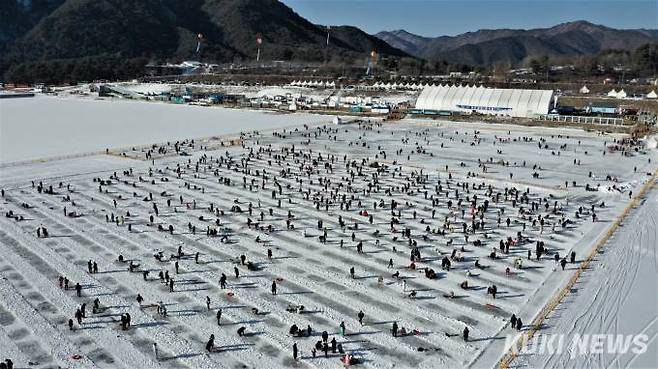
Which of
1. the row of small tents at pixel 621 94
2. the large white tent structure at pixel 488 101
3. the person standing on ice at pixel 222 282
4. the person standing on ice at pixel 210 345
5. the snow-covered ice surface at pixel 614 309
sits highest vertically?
the row of small tents at pixel 621 94

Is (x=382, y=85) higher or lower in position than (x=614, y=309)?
higher

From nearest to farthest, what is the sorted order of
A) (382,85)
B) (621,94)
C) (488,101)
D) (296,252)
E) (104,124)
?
(296,252) < (104,124) < (488,101) < (621,94) < (382,85)

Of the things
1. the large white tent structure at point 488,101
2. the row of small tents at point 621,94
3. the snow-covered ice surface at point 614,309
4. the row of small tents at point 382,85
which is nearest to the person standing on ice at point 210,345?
the snow-covered ice surface at point 614,309

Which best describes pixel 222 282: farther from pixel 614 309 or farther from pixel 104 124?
pixel 104 124

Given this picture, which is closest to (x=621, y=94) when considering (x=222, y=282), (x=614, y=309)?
(x=614, y=309)

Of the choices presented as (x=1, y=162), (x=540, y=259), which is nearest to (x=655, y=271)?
(x=540, y=259)

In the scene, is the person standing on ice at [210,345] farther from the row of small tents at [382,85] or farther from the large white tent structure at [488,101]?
the row of small tents at [382,85]

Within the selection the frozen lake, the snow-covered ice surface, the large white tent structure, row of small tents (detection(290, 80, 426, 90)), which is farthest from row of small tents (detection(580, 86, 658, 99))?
the snow-covered ice surface
